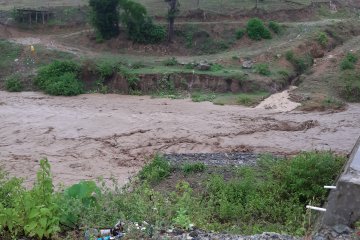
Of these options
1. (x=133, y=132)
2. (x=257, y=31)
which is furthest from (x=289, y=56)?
(x=133, y=132)

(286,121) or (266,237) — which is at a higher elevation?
(266,237)

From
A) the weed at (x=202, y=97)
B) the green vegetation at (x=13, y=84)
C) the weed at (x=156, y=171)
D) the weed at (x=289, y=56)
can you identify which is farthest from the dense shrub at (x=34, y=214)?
the weed at (x=289, y=56)

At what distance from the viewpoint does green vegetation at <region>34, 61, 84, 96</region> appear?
83.4 feet

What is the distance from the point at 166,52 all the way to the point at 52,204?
79.1 feet

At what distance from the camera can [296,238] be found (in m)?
6.33

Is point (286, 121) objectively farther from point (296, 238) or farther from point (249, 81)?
point (296, 238)

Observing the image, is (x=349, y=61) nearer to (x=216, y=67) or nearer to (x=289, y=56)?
(x=289, y=56)

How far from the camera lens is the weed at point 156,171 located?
45.1 ft

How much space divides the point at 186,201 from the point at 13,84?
21.0 m

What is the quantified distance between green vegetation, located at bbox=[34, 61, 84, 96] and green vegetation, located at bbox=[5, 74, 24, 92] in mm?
836

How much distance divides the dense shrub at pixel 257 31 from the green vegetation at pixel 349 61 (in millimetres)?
5248

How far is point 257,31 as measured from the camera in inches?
1169

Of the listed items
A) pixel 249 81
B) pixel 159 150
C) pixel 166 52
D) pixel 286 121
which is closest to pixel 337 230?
pixel 159 150

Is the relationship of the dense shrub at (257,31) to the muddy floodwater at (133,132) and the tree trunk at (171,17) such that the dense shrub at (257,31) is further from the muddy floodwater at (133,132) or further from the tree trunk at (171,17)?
the muddy floodwater at (133,132)
